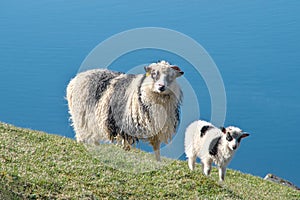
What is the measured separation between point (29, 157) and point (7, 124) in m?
4.75

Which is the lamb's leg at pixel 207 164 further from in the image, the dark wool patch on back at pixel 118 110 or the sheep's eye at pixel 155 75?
the sheep's eye at pixel 155 75

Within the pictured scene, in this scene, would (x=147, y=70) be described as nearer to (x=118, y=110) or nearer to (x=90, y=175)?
(x=118, y=110)

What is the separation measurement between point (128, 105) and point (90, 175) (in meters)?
2.04

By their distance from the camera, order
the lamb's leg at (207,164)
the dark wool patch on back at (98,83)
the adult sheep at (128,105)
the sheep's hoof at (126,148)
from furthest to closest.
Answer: the lamb's leg at (207,164) → the dark wool patch on back at (98,83) → the sheep's hoof at (126,148) → the adult sheep at (128,105)

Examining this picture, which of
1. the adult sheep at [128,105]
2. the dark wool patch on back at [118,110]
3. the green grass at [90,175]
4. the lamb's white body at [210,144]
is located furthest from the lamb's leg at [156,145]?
the lamb's white body at [210,144]

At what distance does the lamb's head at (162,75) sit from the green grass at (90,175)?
6.57 feet

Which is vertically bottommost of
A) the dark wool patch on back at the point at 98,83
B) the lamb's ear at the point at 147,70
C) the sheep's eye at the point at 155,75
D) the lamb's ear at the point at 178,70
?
the sheep's eye at the point at 155,75

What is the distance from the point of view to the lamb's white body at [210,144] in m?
13.9

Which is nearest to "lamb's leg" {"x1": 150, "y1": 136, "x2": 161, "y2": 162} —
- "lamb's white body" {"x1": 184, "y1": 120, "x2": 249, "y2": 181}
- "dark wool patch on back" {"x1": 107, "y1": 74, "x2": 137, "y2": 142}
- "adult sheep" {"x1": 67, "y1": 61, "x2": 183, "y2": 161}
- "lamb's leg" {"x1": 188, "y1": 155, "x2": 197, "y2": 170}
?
"adult sheep" {"x1": 67, "y1": 61, "x2": 183, "y2": 161}

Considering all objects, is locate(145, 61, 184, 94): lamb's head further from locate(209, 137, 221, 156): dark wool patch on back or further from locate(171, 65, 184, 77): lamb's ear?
locate(209, 137, 221, 156): dark wool patch on back

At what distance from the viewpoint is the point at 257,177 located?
61.5 ft

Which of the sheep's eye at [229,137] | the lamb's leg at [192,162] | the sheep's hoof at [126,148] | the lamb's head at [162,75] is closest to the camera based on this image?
the lamb's head at [162,75]

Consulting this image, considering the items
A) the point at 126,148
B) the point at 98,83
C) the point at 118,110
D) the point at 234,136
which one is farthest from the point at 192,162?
the point at 98,83

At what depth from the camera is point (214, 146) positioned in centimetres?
1441
